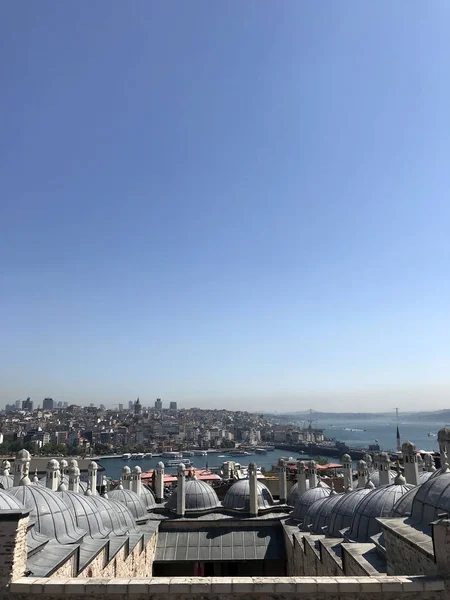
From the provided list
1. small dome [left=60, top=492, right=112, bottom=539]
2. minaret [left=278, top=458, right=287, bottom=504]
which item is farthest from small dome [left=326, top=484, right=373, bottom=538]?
minaret [left=278, top=458, right=287, bottom=504]

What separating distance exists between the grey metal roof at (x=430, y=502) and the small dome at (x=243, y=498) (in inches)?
572

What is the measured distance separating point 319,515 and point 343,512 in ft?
6.73

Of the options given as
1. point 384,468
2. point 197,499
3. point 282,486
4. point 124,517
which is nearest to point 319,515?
point 384,468

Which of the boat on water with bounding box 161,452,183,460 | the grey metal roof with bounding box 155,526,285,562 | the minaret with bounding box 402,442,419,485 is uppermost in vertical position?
the minaret with bounding box 402,442,419,485

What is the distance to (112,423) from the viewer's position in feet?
630

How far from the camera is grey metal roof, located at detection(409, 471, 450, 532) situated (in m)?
8.56

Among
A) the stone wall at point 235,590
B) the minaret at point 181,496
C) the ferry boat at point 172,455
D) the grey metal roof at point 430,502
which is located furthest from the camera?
the ferry boat at point 172,455

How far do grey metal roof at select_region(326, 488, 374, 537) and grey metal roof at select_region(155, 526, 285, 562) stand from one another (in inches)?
214

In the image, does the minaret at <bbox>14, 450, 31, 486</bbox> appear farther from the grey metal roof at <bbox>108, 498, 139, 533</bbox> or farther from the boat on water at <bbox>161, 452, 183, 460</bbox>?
the boat on water at <bbox>161, 452, 183, 460</bbox>

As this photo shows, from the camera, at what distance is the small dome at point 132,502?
798 inches

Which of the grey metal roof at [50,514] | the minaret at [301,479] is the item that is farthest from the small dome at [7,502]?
the minaret at [301,479]

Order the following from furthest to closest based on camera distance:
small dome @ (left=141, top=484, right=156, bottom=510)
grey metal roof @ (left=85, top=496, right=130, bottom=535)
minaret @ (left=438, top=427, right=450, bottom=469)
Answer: small dome @ (left=141, top=484, right=156, bottom=510) < grey metal roof @ (left=85, top=496, right=130, bottom=535) < minaret @ (left=438, top=427, right=450, bottom=469)

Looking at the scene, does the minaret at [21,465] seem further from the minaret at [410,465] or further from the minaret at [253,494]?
the minaret at [410,465]

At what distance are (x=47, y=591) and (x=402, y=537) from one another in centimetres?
555
